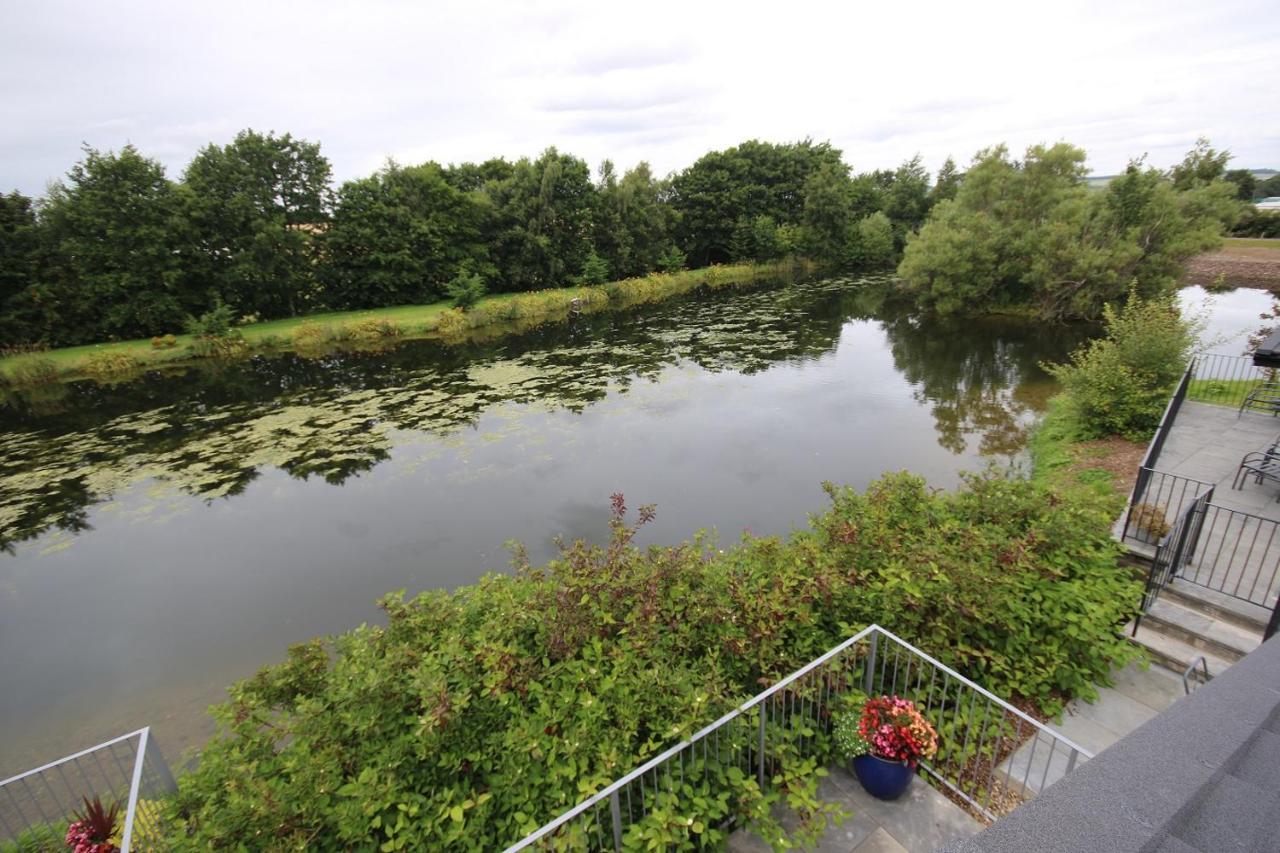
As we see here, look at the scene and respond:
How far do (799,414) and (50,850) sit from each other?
549 inches

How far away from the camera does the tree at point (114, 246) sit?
24.2 m

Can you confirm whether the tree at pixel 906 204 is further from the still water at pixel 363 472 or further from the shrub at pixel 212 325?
the shrub at pixel 212 325

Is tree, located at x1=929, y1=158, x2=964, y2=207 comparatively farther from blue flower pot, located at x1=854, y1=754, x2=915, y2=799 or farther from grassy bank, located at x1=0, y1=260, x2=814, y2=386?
blue flower pot, located at x1=854, y1=754, x2=915, y2=799

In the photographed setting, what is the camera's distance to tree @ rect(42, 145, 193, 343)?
79.4 feet

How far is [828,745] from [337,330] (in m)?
29.1

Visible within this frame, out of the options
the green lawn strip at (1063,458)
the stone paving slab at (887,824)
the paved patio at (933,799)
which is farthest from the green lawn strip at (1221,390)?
the stone paving slab at (887,824)

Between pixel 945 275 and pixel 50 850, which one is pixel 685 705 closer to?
pixel 50 850

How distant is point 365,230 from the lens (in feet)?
103

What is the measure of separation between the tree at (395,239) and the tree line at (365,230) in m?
0.09

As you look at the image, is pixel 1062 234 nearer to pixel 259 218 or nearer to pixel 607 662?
pixel 607 662

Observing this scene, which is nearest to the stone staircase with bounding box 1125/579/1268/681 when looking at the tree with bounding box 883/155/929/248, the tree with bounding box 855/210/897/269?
the tree with bounding box 855/210/897/269

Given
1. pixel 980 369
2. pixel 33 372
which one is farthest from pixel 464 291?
pixel 980 369

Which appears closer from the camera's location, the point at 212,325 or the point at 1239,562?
the point at 1239,562

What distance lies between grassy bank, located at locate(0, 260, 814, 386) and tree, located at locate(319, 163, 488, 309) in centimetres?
145
